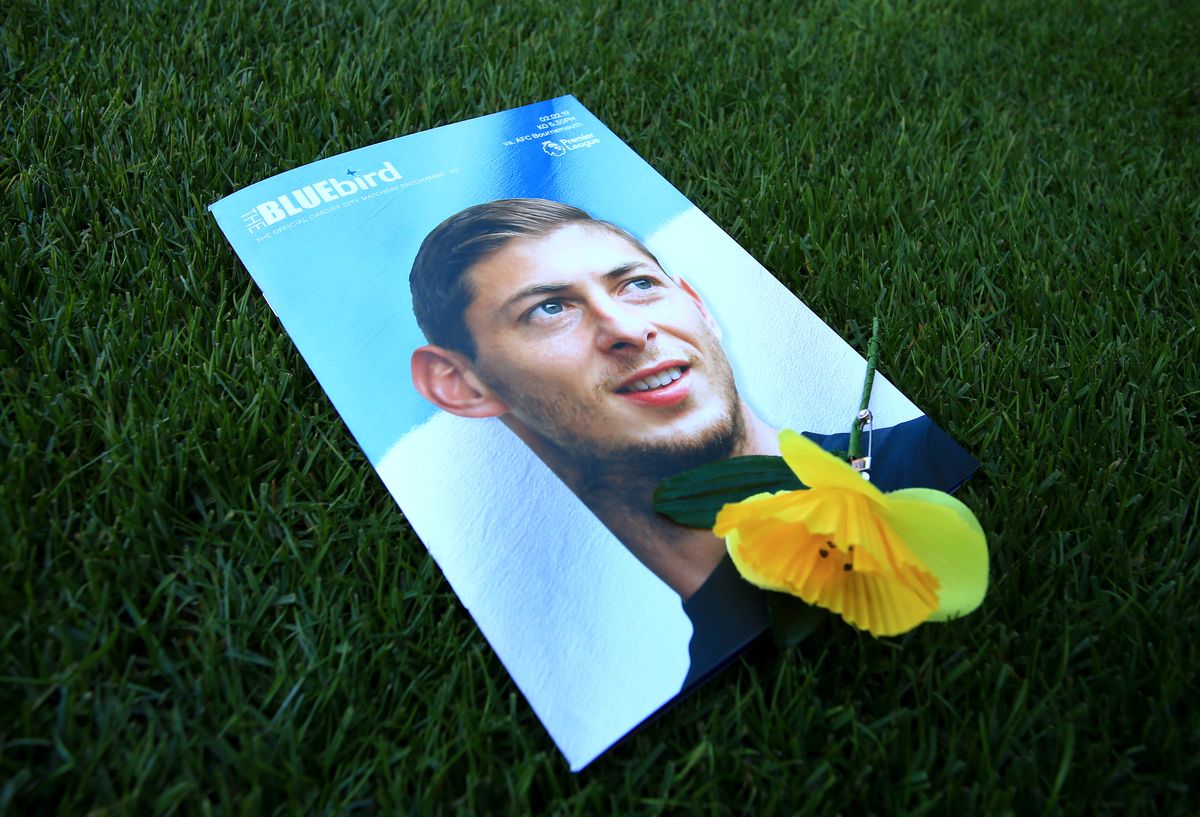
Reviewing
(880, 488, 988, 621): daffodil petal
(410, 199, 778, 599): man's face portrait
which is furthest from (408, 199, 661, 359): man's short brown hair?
(880, 488, 988, 621): daffodil petal

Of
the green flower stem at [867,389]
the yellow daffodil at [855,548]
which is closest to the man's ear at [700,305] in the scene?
the green flower stem at [867,389]

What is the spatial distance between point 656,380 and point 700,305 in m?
0.11

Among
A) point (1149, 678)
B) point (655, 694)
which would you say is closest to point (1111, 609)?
point (1149, 678)

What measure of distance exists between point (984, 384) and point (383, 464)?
0.50m

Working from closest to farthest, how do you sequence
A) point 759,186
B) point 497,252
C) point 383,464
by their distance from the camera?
point 383,464
point 497,252
point 759,186

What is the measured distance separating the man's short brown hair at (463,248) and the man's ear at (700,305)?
40mm

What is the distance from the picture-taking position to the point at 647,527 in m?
0.65

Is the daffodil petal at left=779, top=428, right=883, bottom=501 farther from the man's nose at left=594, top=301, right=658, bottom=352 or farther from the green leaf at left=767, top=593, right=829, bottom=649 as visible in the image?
the man's nose at left=594, top=301, right=658, bottom=352

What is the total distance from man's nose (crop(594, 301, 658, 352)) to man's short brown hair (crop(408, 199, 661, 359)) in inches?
3.3

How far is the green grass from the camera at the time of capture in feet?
1.77

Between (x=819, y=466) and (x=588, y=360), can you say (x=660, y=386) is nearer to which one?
(x=588, y=360)

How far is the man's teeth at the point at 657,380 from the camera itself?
2.40 feet

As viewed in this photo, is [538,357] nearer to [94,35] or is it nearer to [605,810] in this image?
[605,810]

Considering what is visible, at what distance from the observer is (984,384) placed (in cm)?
76
